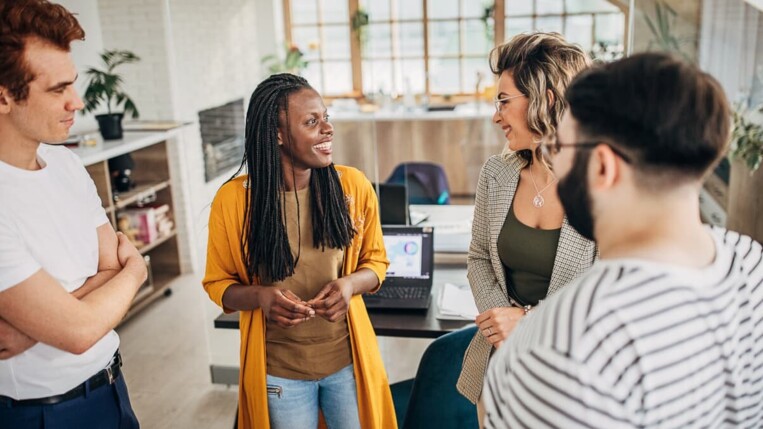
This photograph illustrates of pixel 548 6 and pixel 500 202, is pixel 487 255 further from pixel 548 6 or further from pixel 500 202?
pixel 548 6

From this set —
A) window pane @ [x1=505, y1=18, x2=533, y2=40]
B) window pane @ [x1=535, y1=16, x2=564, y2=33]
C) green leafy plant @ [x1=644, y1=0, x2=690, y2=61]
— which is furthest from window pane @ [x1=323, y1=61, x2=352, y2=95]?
green leafy plant @ [x1=644, y1=0, x2=690, y2=61]

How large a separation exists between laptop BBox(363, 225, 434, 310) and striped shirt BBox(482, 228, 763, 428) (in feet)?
5.94

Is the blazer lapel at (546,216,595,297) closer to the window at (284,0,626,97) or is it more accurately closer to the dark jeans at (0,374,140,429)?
the dark jeans at (0,374,140,429)

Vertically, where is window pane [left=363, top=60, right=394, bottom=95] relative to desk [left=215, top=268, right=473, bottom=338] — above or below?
above

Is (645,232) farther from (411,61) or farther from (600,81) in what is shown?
(411,61)

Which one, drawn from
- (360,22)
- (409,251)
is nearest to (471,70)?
(360,22)

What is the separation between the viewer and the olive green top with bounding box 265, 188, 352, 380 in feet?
6.23

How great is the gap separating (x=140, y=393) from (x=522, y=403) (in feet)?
10.8

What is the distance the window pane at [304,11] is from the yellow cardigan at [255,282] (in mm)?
6198

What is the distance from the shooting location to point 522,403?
2.97 feet

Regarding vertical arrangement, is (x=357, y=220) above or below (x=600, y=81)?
below

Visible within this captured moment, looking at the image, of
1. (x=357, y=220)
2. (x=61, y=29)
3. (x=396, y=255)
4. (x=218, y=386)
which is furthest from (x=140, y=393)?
(x=61, y=29)

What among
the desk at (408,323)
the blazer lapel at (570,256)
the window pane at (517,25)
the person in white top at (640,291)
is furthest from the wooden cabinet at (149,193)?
the window pane at (517,25)

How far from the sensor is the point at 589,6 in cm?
761
